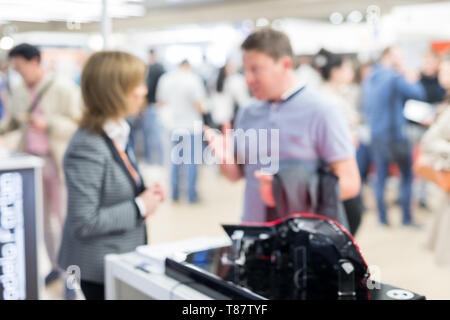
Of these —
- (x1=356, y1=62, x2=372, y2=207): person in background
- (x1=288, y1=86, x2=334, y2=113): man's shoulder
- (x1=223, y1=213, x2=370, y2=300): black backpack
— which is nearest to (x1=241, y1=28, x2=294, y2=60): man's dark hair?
(x1=288, y1=86, x2=334, y2=113): man's shoulder

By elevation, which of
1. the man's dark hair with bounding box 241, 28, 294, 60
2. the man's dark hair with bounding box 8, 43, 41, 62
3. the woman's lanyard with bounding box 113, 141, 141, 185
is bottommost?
the woman's lanyard with bounding box 113, 141, 141, 185

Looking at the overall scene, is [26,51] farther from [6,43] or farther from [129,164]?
[129,164]

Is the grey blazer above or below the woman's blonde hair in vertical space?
below

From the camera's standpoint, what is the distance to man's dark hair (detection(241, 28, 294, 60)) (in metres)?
1.85

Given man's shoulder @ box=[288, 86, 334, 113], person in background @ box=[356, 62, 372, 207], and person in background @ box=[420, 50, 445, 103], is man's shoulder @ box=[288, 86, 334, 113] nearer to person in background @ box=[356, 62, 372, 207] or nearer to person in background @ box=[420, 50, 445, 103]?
person in background @ box=[356, 62, 372, 207]

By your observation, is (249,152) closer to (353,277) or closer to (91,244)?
(91,244)

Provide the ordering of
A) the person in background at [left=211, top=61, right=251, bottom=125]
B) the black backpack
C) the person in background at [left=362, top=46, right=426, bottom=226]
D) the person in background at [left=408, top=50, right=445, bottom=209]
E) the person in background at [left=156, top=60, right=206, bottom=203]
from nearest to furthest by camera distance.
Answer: the black backpack < the person in background at [left=362, top=46, right=426, bottom=226] < the person in background at [left=408, top=50, right=445, bottom=209] < the person in background at [left=156, top=60, right=206, bottom=203] < the person in background at [left=211, top=61, right=251, bottom=125]

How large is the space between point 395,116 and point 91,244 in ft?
11.1

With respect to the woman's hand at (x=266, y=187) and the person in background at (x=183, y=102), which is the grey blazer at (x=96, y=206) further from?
the person in background at (x=183, y=102)

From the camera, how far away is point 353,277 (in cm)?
125

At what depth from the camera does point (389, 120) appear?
4570 mm

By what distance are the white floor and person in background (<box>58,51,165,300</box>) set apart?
55.3 inches

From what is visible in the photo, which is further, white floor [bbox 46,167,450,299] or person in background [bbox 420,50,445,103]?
person in background [bbox 420,50,445,103]
